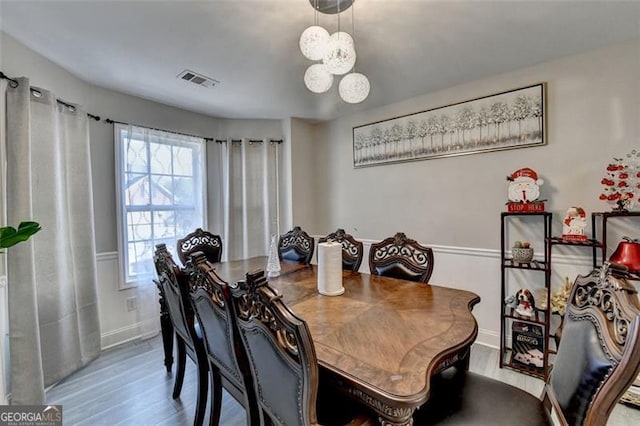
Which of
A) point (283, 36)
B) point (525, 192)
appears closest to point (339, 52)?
point (283, 36)

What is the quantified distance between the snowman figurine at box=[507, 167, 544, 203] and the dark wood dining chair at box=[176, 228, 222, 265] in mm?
2814

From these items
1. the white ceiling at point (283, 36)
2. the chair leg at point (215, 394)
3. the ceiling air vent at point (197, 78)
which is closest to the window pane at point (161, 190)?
the white ceiling at point (283, 36)

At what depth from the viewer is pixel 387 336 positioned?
46.4 inches

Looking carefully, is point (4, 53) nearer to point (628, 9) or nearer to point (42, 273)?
point (42, 273)

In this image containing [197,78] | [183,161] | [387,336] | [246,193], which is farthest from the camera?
[246,193]

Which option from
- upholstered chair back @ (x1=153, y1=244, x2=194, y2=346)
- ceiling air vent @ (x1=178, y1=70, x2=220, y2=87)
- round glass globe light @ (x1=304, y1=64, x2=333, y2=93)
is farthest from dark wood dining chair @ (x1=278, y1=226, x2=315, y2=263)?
ceiling air vent @ (x1=178, y1=70, x2=220, y2=87)

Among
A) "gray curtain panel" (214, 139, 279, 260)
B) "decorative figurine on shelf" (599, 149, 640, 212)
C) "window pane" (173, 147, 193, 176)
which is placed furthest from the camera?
"gray curtain panel" (214, 139, 279, 260)

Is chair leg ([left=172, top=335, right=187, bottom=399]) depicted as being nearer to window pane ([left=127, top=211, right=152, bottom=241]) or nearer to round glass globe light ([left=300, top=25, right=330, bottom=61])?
window pane ([left=127, top=211, right=152, bottom=241])

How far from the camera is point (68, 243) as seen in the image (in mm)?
2363

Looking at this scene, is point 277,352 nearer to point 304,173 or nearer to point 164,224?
point 164,224

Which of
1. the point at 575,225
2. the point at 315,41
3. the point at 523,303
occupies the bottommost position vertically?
the point at 523,303

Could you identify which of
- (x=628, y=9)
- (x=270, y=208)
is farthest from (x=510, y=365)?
(x=270, y=208)

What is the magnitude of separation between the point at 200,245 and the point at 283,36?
2.04 meters

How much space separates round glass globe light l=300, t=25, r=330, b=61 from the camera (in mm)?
1481
